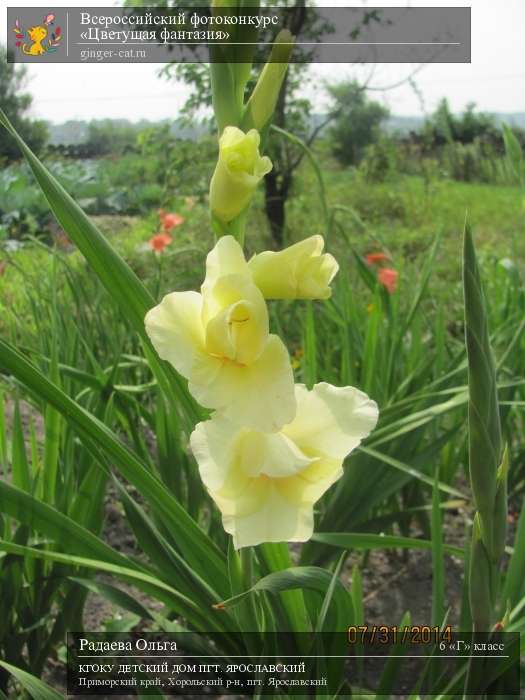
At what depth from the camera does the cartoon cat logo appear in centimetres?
90

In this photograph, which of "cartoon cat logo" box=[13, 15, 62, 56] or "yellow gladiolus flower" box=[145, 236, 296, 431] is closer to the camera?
"yellow gladiolus flower" box=[145, 236, 296, 431]

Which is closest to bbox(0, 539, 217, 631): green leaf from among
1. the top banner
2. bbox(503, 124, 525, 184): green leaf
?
the top banner

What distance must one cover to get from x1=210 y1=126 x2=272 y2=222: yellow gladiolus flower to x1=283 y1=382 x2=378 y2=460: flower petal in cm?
15

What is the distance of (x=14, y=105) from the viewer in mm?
1938

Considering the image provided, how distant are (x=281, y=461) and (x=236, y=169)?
0.20 meters

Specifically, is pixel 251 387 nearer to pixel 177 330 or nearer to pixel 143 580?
pixel 177 330

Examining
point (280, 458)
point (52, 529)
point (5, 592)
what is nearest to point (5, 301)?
point (5, 592)

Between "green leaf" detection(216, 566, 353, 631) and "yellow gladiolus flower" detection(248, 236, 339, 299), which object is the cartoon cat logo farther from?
"green leaf" detection(216, 566, 353, 631)

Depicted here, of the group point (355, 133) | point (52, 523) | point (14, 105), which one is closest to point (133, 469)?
point (52, 523)

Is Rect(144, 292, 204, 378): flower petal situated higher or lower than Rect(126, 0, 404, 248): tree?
lower

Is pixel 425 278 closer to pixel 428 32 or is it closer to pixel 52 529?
pixel 428 32

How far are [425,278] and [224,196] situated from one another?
755 mm

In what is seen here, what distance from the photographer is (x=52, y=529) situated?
671 mm

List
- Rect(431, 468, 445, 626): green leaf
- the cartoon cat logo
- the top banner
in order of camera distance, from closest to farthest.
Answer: the top banner → Rect(431, 468, 445, 626): green leaf → the cartoon cat logo
